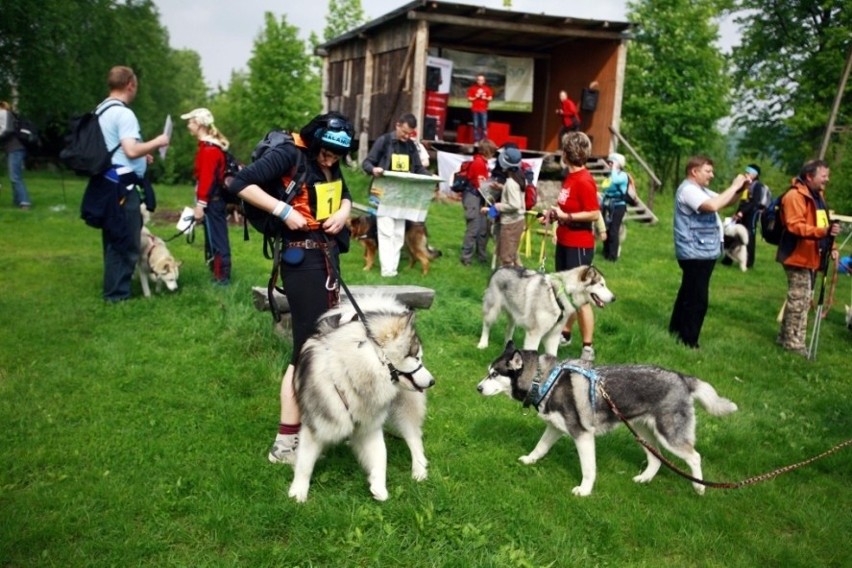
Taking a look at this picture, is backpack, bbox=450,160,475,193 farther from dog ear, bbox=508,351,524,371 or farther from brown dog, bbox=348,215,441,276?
dog ear, bbox=508,351,524,371

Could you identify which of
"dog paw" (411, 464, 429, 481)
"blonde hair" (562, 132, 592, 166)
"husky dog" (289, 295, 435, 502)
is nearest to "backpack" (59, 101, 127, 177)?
"husky dog" (289, 295, 435, 502)

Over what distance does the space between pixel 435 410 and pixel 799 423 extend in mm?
3047

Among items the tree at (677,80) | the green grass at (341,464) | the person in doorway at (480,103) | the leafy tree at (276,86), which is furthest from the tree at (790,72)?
the green grass at (341,464)

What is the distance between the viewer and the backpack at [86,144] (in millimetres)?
6156

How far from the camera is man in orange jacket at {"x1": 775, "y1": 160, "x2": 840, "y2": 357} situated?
6.63 meters

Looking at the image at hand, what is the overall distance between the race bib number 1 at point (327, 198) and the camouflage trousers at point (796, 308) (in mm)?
5552

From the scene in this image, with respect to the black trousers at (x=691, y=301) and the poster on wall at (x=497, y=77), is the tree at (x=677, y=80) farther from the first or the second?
the black trousers at (x=691, y=301)

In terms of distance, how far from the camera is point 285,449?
379cm

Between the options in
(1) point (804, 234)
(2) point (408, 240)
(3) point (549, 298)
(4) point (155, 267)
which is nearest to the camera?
(3) point (549, 298)

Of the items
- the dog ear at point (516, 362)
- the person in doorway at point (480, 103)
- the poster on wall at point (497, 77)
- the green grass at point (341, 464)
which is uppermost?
A: the poster on wall at point (497, 77)

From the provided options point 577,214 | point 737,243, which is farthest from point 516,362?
point 737,243

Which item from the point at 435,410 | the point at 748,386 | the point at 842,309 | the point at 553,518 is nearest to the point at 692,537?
the point at 553,518

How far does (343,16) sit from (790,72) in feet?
90.0

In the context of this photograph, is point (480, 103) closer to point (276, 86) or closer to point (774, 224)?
point (774, 224)
